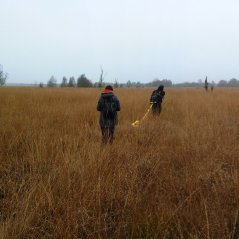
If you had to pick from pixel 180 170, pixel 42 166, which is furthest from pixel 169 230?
pixel 42 166

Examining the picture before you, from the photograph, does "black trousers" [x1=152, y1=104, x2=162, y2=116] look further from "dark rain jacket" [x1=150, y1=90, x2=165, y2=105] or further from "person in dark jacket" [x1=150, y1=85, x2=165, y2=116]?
"dark rain jacket" [x1=150, y1=90, x2=165, y2=105]

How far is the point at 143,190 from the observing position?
411cm

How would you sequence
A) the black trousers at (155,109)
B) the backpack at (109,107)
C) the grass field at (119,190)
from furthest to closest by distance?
the black trousers at (155,109), the backpack at (109,107), the grass field at (119,190)

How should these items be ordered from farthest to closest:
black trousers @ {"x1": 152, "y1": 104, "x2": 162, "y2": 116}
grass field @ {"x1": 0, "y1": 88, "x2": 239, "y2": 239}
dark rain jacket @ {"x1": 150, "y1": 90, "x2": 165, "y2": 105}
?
black trousers @ {"x1": 152, "y1": 104, "x2": 162, "y2": 116}, dark rain jacket @ {"x1": 150, "y1": 90, "x2": 165, "y2": 105}, grass field @ {"x1": 0, "y1": 88, "x2": 239, "y2": 239}

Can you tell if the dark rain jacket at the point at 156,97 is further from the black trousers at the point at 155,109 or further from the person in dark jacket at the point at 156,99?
the black trousers at the point at 155,109

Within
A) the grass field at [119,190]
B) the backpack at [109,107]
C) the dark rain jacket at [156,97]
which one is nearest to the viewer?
the grass field at [119,190]

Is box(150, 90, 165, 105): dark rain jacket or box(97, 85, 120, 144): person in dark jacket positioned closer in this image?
box(97, 85, 120, 144): person in dark jacket

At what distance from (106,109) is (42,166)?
7.72 ft

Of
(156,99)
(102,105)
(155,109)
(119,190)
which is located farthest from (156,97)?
(119,190)

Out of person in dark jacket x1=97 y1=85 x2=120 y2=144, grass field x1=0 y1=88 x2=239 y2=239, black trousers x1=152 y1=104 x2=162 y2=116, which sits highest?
person in dark jacket x1=97 y1=85 x2=120 y2=144

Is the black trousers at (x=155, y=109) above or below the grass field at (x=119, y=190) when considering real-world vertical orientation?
above

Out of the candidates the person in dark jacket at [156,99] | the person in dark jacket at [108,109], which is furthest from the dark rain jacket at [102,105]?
the person in dark jacket at [156,99]

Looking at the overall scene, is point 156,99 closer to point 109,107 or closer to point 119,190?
point 109,107

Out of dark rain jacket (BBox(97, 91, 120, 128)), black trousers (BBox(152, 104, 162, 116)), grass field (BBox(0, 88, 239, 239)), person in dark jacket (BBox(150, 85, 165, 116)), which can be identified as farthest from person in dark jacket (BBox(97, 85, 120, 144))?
black trousers (BBox(152, 104, 162, 116))
